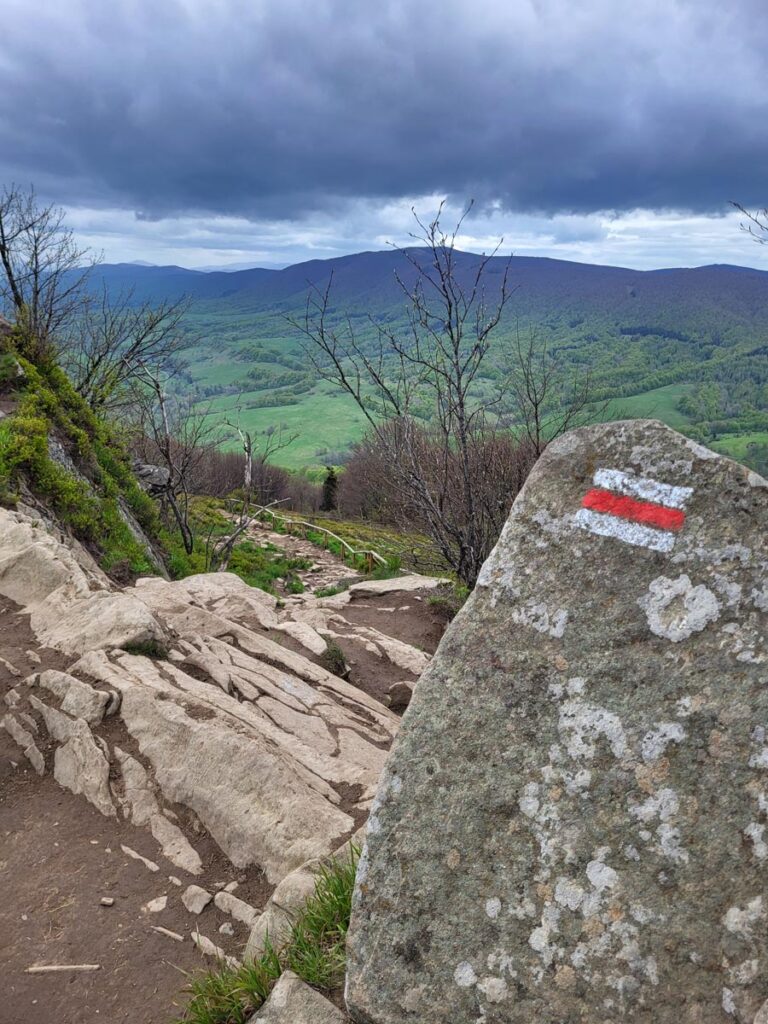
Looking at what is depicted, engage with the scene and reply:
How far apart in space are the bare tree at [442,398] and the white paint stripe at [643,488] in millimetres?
6464

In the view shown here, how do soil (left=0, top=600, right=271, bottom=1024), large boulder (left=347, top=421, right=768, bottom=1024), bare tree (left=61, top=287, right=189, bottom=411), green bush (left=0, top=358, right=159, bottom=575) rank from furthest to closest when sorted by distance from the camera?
bare tree (left=61, top=287, right=189, bottom=411)
green bush (left=0, top=358, right=159, bottom=575)
soil (left=0, top=600, right=271, bottom=1024)
large boulder (left=347, top=421, right=768, bottom=1024)

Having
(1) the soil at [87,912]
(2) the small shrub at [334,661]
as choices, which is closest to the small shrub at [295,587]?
(2) the small shrub at [334,661]

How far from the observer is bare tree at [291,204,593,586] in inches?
398

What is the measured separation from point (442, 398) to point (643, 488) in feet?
24.8

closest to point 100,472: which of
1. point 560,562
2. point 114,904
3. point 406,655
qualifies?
point 406,655

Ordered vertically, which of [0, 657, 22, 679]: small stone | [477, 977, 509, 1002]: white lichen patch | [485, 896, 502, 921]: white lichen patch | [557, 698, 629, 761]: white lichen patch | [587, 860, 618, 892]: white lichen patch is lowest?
[0, 657, 22, 679]: small stone

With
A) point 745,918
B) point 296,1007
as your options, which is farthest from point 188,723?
point 745,918

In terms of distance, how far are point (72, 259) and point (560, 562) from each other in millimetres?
27128

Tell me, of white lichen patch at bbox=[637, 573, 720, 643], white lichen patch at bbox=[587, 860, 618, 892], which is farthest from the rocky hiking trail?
white lichen patch at bbox=[637, 573, 720, 643]

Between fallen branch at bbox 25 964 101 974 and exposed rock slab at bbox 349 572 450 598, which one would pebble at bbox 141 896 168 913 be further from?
exposed rock slab at bbox 349 572 450 598

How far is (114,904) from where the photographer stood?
5.05m

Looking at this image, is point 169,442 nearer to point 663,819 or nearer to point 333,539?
point 333,539

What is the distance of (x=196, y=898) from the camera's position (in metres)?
5.04

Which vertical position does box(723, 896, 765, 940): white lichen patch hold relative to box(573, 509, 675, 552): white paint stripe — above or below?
below
